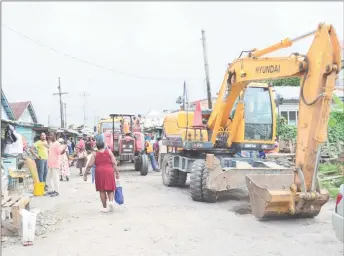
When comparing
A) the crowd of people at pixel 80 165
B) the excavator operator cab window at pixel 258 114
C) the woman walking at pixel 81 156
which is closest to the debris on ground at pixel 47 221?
the crowd of people at pixel 80 165

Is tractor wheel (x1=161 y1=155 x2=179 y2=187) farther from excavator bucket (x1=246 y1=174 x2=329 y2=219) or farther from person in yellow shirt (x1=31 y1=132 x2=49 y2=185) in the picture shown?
excavator bucket (x1=246 y1=174 x2=329 y2=219)

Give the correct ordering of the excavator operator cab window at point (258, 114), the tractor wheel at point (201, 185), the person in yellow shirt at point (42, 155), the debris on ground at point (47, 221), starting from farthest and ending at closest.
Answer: the person in yellow shirt at point (42, 155), the excavator operator cab window at point (258, 114), the tractor wheel at point (201, 185), the debris on ground at point (47, 221)

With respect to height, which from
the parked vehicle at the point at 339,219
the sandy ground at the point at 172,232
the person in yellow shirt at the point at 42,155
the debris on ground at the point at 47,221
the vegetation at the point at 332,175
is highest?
the person in yellow shirt at the point at 42,155

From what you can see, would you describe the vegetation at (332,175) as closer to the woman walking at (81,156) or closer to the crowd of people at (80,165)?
the crowd of people at (80,165)

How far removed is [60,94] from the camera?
163 feet

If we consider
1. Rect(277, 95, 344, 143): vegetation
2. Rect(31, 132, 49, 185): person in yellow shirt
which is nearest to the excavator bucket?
Rect(31, 132, 49, 185): person in yellow shirt

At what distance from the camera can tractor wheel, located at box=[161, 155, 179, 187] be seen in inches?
487

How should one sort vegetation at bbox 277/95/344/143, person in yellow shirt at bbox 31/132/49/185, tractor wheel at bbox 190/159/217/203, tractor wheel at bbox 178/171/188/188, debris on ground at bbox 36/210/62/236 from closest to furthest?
debris on ground at bbox 36/210/62/236 < tractor wheel at bbox 190/159/217/203 < person in yellow shirt at bbox 31/132/49/185 < tractor wheel at bbox 178/171/188/188 < vegetation at bbox 277/95/344/143

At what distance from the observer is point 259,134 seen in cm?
1034

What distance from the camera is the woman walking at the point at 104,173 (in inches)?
325

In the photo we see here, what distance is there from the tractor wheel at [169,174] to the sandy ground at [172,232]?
8.60 feet

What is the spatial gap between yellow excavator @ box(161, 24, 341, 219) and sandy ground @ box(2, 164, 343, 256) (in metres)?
0.48

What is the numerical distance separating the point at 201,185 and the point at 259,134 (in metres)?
2.26

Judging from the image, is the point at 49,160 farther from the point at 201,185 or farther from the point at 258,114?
the point at 258,114
